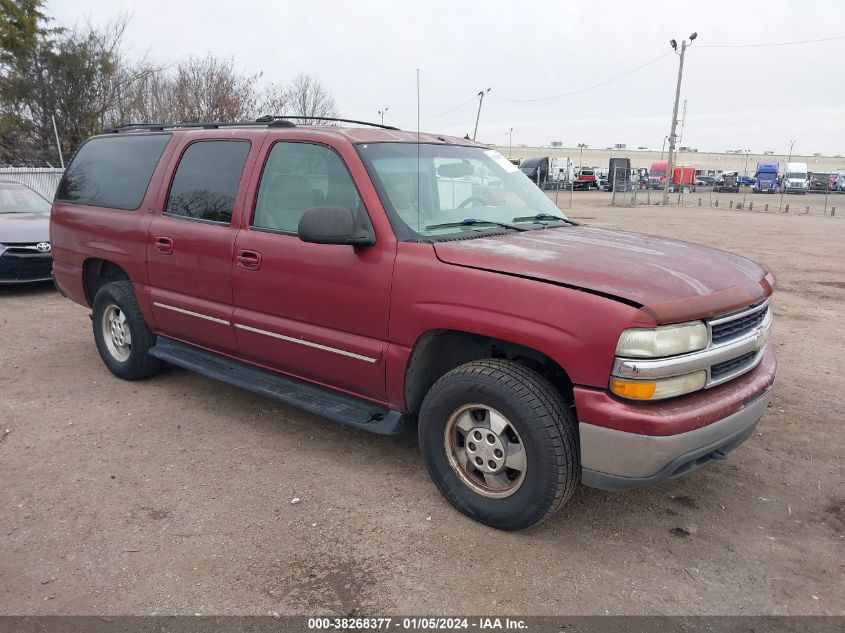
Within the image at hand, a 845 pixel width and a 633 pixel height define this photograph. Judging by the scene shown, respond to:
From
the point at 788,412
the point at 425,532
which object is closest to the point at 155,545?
the point at 425,532

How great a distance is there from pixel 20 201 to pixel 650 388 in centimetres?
996

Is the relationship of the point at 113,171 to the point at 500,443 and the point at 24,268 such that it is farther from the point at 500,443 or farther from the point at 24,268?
the point at 24,268

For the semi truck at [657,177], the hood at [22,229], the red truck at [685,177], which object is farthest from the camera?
the semi truck at [657,177]

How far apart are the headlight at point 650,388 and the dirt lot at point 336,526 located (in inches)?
32.4

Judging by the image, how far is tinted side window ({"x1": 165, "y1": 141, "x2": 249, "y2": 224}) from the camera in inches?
166

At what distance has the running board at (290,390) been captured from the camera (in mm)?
3590

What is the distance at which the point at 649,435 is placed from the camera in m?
2.71

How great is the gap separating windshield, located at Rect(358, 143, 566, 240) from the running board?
100 centimetres

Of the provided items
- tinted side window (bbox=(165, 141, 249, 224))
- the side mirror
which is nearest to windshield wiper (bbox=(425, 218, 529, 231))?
the side mirror

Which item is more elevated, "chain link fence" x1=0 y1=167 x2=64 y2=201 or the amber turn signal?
"chain link fence" x1=0 y1=167 x2=64 y2=201

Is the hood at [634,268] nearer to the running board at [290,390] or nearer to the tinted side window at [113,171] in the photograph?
the running board at [290,390]

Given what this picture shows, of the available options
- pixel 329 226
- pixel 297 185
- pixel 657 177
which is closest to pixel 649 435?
pixel 329 226

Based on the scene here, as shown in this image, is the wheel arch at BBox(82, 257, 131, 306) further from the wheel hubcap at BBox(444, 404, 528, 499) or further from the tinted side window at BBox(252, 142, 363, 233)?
the wheel hubcap at BBox(444, 404, 528, 499)

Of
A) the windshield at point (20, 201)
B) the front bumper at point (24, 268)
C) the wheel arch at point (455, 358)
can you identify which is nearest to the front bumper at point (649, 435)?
the wheel arch at point (455, 358)
